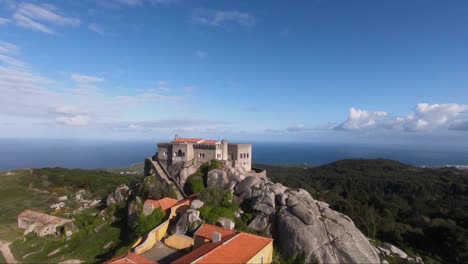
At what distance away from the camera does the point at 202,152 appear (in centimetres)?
4491

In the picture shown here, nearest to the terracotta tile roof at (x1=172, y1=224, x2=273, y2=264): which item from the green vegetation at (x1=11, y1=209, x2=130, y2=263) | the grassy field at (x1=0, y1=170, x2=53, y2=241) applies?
the green vegetation at (x1=11, y1=209, x2=130, y2=263)

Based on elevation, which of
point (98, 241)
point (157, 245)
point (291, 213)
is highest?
point (291, 213)

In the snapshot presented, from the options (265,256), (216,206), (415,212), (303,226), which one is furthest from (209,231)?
(415,212)

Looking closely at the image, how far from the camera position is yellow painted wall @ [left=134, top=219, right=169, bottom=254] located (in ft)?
86.4

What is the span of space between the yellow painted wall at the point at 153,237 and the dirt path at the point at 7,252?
21.6 meters

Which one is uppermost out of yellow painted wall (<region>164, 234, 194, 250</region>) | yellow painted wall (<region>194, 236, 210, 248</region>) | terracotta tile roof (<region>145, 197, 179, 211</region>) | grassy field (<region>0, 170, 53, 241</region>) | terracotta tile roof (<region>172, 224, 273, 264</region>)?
terracotta tile roof (<region>145, 197, 179, 211</region>)

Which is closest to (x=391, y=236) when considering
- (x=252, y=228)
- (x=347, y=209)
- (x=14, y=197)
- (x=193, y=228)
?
(x=347, y=209)

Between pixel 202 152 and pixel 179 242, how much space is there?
18978 mm

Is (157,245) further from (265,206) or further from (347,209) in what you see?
(347,209)

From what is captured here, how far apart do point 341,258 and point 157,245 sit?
18400 millimetres

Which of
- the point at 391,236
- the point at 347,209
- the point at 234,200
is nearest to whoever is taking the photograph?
the point at 234,200

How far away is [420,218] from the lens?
5838 cm

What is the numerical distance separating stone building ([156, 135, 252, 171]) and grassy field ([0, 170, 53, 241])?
2841 cm

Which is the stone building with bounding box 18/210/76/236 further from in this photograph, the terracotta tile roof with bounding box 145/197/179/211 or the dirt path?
the terracotta tile roof with bounding box 145/197/179/211
